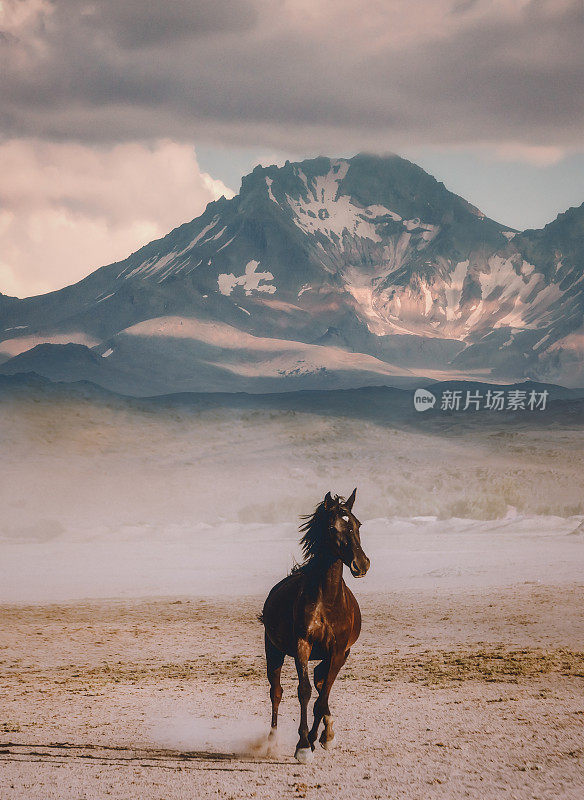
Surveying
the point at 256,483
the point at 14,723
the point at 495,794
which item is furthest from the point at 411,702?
the point at 256,483

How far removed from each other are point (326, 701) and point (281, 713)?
4.01 m

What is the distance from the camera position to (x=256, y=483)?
114 m

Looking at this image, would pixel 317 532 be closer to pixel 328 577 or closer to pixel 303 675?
pixel 328 577

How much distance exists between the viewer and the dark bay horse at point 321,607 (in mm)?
14125

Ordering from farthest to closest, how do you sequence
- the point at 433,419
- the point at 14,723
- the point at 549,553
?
1. the point at 433,419
2. the point at 549,553
3. the point at 14,723

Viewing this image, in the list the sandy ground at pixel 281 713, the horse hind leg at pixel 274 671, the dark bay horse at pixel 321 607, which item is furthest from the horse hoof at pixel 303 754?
the horse hind leg at pixel 274 671

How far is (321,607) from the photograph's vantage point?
14.3 metres

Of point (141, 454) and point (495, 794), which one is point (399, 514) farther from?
point (495, 794)

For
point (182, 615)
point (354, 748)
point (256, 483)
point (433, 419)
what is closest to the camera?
point (354, 748)

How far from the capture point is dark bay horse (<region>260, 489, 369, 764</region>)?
1412 cm

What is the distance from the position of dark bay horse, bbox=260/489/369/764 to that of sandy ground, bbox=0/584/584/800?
4.28ft

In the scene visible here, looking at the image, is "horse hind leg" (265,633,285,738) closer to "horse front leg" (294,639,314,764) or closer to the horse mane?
"horse front leg" (294,639,314,764)

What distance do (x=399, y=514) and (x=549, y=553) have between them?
47.8m

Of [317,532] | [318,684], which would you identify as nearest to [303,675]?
[318,684]
